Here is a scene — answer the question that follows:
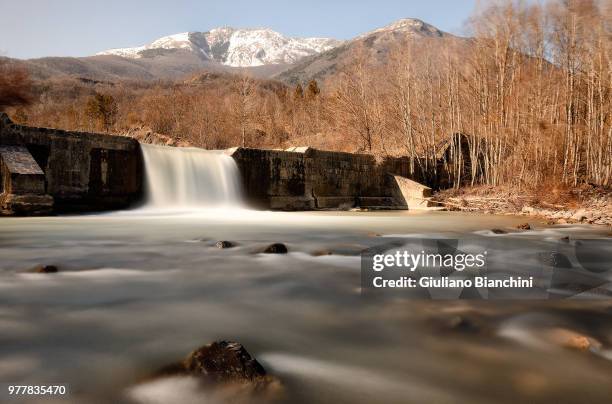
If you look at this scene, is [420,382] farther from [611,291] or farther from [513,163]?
[513,163]

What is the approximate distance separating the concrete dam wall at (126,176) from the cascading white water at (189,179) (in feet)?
0.99

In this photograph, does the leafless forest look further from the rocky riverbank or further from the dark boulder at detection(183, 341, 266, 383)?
the dark boulder at detection(183, 341, 266, 383)

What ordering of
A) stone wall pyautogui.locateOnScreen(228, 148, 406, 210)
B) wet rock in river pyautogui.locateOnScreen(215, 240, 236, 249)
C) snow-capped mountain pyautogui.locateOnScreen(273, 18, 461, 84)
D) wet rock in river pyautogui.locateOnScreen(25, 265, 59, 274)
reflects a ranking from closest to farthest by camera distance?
1. wet rock in river pyautogui.locateOnScreen(25, 265, 59, 274)
2. wet rock in river pyautogui.locateOnScreen(215, 240, 236, 249)
3. stone wall pyautogui.locateOnScreen(228, 148, 406, 210)
4. snow-capped mountain pyautogui.locateOnScreen(273, 18, 461, 84)

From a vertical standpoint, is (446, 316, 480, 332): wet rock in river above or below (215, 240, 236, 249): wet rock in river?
below

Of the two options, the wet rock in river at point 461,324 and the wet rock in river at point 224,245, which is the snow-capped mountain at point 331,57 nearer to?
the wet rock in river at point 224,245

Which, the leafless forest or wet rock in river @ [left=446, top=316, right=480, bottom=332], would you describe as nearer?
wet rock in river @ [left=446, top=316, right=480, bottom=332]

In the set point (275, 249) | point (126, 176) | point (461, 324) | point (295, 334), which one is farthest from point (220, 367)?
point (126, 176)

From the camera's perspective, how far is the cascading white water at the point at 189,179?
38.9 ft

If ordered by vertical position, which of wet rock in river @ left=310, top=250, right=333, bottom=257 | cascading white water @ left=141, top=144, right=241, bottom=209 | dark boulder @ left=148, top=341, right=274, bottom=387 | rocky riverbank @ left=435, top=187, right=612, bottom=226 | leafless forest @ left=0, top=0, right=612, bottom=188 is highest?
leafless forest @ left=0, top=0, right=612, bottom=188

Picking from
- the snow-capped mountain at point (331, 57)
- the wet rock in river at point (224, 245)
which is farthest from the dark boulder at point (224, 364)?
the snow-capped mountain at point (331, 57)

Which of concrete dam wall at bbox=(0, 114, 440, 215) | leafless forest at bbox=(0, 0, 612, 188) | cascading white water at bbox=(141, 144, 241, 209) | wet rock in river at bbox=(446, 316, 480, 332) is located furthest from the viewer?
cascading white water at bbox=(141, 144, 241, 209)

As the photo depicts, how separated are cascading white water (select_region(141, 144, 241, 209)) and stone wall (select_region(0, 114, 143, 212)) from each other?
0.47 metres

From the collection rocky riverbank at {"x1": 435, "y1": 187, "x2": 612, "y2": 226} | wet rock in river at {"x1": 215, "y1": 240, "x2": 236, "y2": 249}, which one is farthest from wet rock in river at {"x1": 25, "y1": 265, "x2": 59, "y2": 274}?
rocky riverbank at {"x1": 435, "y1": 187, "x2": 612, "y2": 226}

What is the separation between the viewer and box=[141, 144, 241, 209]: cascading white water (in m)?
11.9
